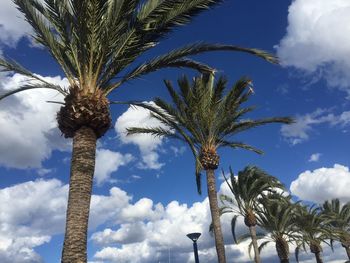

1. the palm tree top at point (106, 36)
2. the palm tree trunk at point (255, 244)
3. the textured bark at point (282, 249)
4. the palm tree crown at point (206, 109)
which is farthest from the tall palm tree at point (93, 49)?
the textured bark at point (282, 249)

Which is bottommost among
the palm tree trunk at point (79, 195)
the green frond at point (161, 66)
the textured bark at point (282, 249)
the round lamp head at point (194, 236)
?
the palm tree trunk at point (79, 195)

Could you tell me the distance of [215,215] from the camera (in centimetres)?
1872

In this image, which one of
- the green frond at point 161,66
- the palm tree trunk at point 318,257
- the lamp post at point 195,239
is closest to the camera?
the green frond at point 161,66

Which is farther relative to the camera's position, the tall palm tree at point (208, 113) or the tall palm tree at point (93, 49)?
the tall palm tree at point (208, 113)

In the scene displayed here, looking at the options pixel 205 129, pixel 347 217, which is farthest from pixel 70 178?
pixel 347 217

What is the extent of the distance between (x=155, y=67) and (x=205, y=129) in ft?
26.7

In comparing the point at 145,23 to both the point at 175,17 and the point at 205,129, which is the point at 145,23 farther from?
the point at 205,129

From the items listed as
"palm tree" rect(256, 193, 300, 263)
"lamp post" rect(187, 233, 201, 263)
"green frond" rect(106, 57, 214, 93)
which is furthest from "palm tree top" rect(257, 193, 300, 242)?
"green frond" rect(106, 57, 214, 93)

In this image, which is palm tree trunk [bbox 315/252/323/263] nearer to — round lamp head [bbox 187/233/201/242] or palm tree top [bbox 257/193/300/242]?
palm tree top [bbox 257/193/300/242]

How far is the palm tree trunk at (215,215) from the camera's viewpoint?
18.2 metres

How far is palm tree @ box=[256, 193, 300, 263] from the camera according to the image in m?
33.7

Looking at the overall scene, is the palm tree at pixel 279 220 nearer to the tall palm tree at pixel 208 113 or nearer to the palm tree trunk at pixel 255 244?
the palm tree trunk at pixel 255 244

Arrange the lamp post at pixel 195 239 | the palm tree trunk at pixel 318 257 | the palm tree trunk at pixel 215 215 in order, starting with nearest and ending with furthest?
the palm tree trunk at pixel 215 215 < the lamp post at pixel 195 239 < the palm tree trunk at pixel 318 257

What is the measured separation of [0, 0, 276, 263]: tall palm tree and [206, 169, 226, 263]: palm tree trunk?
835cm
